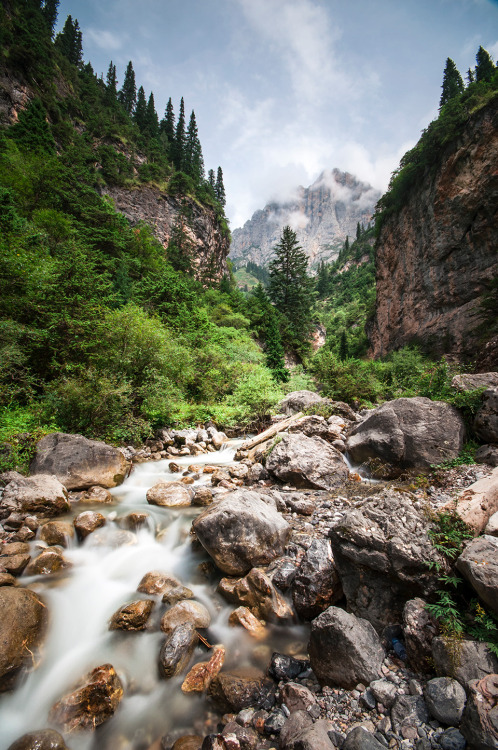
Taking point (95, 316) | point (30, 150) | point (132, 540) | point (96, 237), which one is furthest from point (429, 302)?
point (30, 150)

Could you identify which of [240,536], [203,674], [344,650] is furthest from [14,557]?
[344,650]

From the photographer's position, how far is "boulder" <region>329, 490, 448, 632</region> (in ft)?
10.1

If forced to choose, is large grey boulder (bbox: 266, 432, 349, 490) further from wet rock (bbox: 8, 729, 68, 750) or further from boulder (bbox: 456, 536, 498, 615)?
wet rock (bbox: 8, 729, 68, 750)

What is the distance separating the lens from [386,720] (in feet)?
7.87

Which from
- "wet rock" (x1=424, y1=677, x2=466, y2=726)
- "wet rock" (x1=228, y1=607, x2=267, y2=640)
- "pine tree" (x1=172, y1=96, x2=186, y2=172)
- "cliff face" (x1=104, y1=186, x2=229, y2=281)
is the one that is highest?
"pine tree" (x1=172, y1=96, x2=186, y2=172)

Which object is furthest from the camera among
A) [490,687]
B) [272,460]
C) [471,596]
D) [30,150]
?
[30,150]

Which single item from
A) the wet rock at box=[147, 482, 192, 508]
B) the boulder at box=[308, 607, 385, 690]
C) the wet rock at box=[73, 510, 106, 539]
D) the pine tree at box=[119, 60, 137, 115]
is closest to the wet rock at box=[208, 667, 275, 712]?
the boulder at box=[308, 607, 385, 690]

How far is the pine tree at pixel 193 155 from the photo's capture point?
173 feet

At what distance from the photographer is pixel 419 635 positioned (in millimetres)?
2717

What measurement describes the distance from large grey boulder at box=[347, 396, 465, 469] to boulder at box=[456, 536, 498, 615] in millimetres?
4065

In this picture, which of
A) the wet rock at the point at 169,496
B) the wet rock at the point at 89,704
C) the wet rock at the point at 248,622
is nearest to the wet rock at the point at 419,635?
the wet rock at the point at 248,622

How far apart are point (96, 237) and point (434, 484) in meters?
27.6

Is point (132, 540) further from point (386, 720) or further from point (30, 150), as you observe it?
point (30, 150)

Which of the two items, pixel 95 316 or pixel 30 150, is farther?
pixel 30 150
